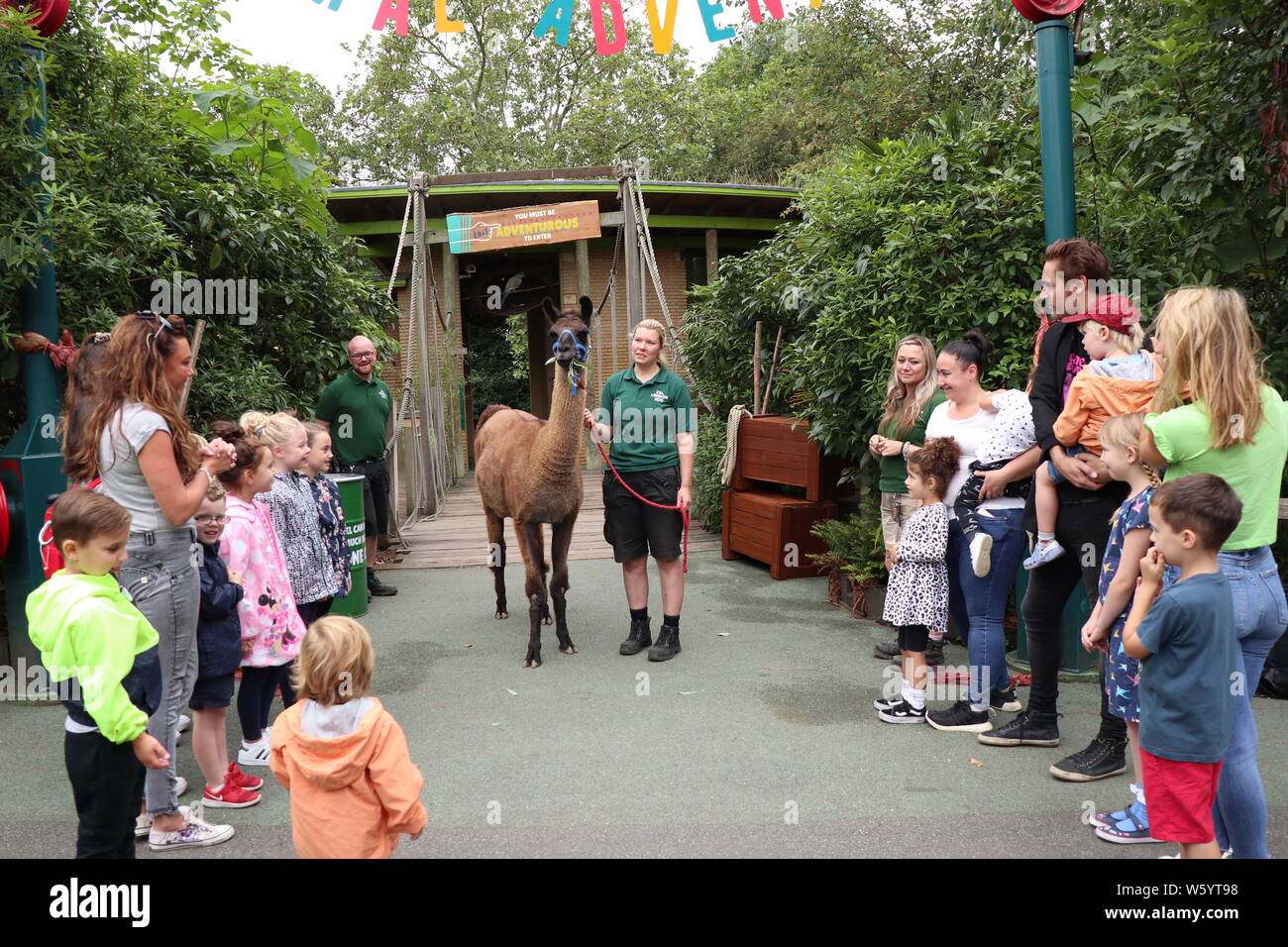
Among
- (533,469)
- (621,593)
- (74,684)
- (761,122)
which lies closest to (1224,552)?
(74,684)

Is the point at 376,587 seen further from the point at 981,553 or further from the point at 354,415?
the point at 981,553

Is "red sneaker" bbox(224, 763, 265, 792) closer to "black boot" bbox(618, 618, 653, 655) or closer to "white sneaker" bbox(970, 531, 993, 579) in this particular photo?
"black boot" bbox(618, 618, 653, 655)

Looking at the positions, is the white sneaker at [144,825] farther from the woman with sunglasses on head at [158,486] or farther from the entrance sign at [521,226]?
the entrance sign at [521,226]

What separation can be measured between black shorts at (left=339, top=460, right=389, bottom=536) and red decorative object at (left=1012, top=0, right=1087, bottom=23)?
17.6 feet

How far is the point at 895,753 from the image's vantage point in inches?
160

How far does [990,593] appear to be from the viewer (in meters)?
4.24

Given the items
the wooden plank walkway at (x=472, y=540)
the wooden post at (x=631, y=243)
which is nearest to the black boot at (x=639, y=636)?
the wooden plank walkway at (x=472, y=540)

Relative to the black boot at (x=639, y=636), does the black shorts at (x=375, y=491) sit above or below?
above

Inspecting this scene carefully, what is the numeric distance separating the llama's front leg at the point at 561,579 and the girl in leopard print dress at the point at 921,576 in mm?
2093

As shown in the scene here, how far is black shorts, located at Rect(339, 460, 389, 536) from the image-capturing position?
7508 millimetres

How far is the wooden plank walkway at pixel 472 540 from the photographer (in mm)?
8906

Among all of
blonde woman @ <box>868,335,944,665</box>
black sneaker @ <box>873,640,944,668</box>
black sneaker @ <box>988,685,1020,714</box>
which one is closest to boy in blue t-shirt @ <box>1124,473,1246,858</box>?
A: black sneaker @ <box>988,685,1020,714</box>

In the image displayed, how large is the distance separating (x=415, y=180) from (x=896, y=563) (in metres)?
9.07
